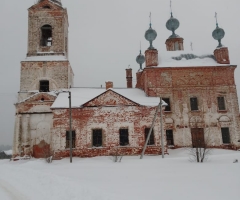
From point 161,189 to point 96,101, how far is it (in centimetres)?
1342

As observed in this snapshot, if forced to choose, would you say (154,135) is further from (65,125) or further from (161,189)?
(161,189)

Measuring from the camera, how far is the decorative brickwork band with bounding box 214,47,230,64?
953 inches

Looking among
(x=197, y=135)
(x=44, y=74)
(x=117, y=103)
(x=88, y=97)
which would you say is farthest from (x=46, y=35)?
(x=197, y=135)

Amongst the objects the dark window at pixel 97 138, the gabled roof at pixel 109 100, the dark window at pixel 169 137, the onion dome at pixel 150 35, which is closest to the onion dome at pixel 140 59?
the onion dome at pixel 150 35

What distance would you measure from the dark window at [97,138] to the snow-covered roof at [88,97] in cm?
234

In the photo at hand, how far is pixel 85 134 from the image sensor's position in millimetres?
19328

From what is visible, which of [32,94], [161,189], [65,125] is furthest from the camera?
[32,94]

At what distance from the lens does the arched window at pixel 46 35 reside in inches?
941

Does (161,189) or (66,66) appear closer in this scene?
(161,189)

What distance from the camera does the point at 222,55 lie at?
2441cm

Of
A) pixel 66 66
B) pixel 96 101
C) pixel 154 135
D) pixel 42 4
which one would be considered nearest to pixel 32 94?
pixel 66 66

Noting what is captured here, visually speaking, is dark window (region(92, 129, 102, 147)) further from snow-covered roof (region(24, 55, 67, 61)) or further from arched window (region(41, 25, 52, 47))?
arched window (region(41, 25, 52, 47))

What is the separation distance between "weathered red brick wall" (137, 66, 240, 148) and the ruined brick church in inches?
3.2

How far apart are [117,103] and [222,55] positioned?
457 inches
